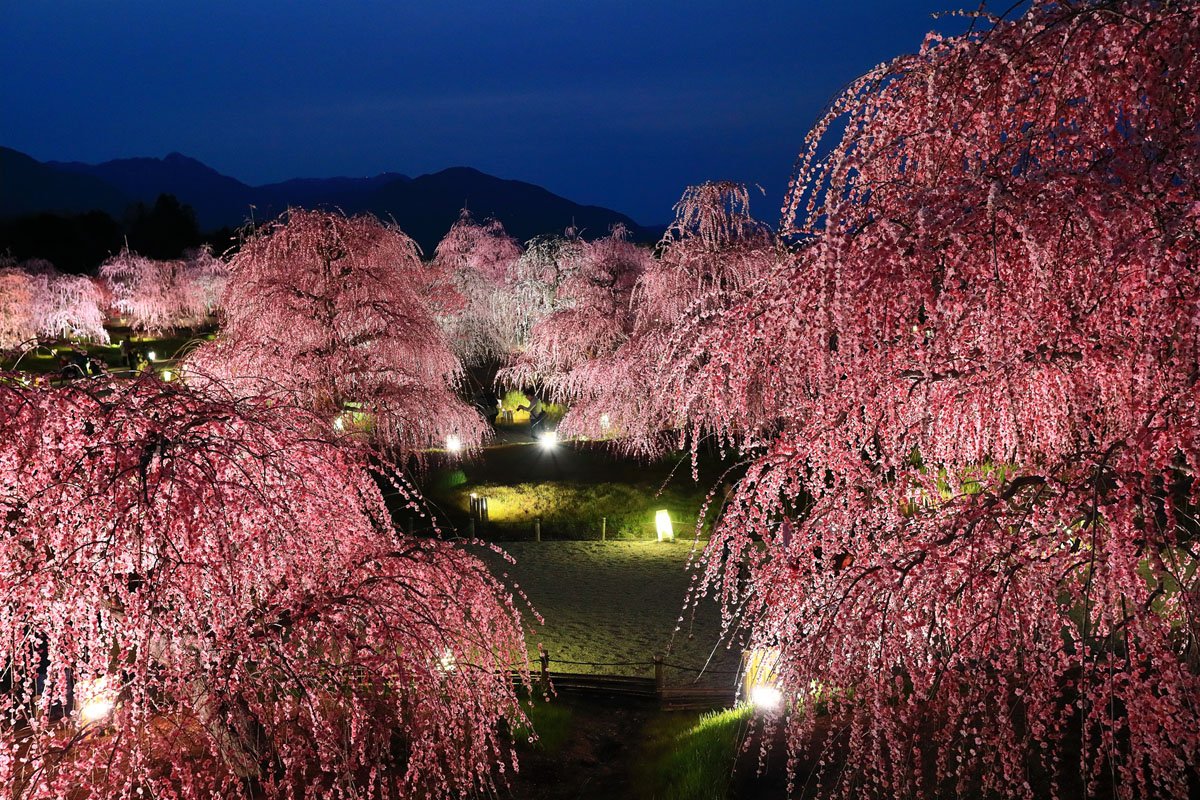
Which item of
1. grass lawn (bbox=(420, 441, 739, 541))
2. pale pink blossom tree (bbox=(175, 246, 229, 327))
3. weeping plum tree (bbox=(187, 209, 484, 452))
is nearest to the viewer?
weeping plum tree (bbox=(187, 209, 484, 452))

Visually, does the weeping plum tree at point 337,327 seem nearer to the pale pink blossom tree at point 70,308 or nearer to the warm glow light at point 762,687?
the warm glow light at point 762,687

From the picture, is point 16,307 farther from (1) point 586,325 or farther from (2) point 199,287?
(1) point 586,325

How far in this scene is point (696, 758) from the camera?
7.68 metres

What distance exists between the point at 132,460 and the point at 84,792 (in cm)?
306

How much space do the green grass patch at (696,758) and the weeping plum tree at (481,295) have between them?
69.1 feet

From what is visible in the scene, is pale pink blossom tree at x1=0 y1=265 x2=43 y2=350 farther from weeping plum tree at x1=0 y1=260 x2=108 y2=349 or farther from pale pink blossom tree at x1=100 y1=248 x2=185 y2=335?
pale pink blossom tree at x1=100 y1=248 x2=185 y2=335

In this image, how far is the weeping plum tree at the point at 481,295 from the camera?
3161 cm

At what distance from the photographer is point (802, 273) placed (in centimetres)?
430

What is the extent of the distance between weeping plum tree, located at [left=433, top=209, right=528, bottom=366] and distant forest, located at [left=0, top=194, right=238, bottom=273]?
841 inches

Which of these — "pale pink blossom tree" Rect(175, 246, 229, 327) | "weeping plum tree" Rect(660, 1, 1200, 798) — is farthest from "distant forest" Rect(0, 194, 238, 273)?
"weeping plum tree" Rect(660, 1, 1200, 798)

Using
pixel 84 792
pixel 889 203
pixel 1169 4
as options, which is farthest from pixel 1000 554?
pixel 84 792

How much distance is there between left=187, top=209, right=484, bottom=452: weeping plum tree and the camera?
14273mm

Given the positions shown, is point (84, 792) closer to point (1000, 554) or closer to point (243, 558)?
point (243, 558)

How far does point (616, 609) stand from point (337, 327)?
673 cm
